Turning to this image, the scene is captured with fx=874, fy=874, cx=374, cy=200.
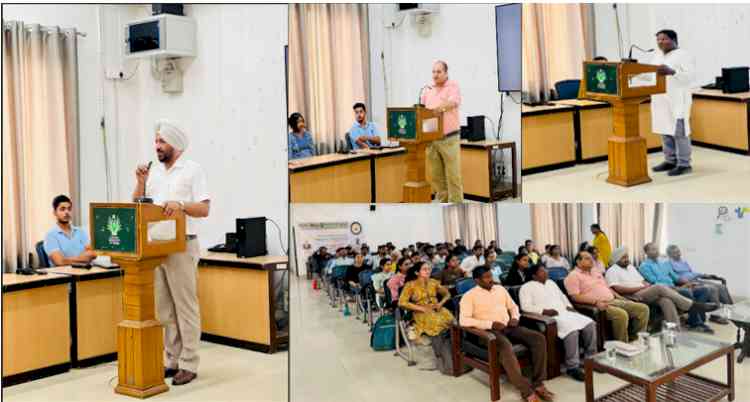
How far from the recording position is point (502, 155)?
3812 millimetres

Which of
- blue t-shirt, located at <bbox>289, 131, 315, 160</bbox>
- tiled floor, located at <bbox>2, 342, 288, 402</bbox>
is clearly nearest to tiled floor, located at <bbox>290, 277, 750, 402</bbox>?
blue t-shirt, located at <bbox>289, 131, 315, 160</bbox>

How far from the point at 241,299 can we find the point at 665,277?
295 centimetres

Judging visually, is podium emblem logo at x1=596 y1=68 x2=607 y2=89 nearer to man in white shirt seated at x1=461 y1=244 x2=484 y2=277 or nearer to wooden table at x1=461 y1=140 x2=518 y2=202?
wooden table at x1=461 y1=140 x2=518 y2=202

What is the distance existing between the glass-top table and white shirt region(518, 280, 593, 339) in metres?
0.61

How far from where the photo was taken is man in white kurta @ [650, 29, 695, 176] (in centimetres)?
374

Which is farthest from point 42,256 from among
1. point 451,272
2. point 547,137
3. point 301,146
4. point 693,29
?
point 693,29

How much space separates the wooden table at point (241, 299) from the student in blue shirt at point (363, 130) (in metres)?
2.01

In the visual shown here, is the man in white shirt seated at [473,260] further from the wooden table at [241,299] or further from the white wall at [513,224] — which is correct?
the wooden table at [241,299]

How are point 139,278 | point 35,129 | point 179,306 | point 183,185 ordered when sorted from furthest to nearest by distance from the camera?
point 35,129 < point 179,306 < point 183,185 < point 139,278

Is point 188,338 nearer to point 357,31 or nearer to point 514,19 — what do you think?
point 357,31

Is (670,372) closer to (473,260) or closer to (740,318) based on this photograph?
(740,318)

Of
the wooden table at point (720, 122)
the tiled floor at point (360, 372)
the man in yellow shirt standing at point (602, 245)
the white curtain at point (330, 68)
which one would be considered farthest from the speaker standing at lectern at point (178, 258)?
the wooden table at point (720, 122)

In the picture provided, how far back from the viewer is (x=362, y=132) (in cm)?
393

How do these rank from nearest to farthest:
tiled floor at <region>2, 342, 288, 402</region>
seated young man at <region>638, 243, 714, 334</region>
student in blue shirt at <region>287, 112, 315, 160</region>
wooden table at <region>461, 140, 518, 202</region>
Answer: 1. wooden table at <region>461, 140, 518, 202</region>
2. student in blue shirt at <region>287, 112, 315, 160</region>
3. seated young man at <region>638, 243, 714, 334</region>
4. tiled floor at <region>2, 342, 288, 402</region>
